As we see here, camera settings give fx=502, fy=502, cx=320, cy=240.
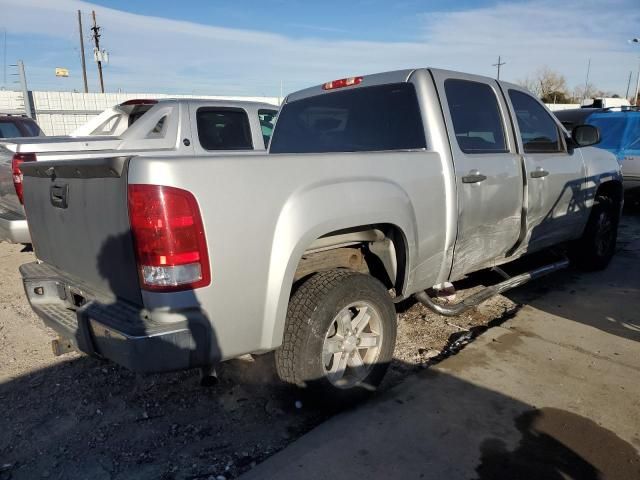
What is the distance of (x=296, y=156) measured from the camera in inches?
98.9

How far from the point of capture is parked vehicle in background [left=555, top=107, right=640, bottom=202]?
8945 mm

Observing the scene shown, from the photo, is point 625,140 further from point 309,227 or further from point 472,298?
point 309,227

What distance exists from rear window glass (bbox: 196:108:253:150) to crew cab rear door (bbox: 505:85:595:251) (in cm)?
357

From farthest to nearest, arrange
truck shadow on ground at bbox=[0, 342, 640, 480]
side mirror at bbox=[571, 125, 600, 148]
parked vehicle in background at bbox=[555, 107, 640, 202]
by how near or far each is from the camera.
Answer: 1. parked vehicle in background at bbox=[555, 107, 640, 202]
2. side mirror at bbox=[571, 125, 600, 148]
3. truck shadow on ground at bbox=[0, 342, 640, 480]

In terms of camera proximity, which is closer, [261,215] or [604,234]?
[261,215]

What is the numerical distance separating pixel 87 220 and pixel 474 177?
2474 millimetres

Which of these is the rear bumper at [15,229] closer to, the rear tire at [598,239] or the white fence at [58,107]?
the rear tire at [598,239]

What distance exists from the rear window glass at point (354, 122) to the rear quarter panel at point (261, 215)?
0.69m

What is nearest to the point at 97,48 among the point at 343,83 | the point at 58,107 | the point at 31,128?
the point at 58,107

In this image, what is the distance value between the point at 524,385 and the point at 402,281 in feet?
3.45

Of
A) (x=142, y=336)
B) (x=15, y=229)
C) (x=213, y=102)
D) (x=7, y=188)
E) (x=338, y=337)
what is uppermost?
(x=213, y=102)

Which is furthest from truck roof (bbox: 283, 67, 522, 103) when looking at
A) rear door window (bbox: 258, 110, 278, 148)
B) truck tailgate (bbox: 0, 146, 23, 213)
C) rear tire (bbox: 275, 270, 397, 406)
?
truck tailgate (bbox: 0, 146, 23, 213)

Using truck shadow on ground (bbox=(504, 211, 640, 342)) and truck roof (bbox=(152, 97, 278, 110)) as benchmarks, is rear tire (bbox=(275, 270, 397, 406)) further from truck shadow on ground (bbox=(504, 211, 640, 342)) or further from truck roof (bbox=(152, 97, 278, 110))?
truck roof (bbox=(152, 97, 278, 110))

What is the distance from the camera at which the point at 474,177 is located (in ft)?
11.5
